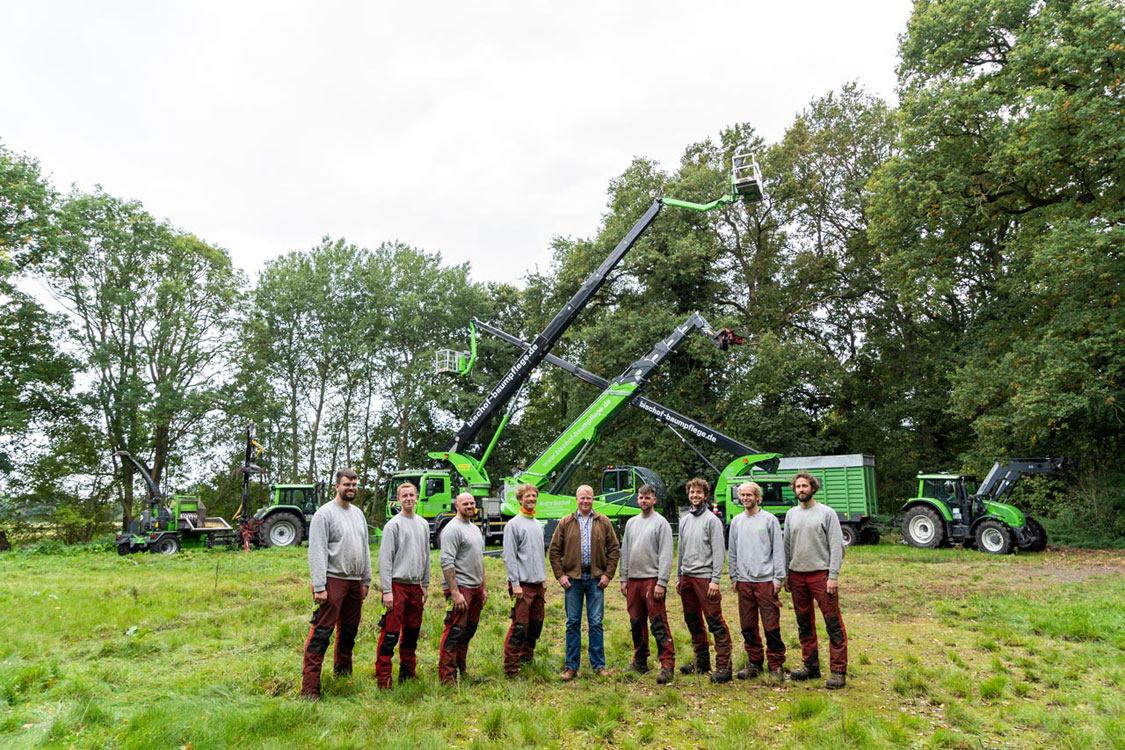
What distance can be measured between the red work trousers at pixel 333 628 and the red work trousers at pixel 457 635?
730 millimetres

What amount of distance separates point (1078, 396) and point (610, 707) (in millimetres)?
14146

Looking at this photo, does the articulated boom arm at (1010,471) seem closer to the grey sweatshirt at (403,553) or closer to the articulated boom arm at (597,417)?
the articulated boom arm at (597,417)

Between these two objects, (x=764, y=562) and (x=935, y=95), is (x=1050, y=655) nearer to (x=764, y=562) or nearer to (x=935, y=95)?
(x=764, y=562)

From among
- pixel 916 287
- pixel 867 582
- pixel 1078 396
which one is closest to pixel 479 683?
pixel 867 582

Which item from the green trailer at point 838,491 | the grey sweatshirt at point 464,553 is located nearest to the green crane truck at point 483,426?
the green trailer at point 838,491

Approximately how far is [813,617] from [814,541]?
644 millimetres

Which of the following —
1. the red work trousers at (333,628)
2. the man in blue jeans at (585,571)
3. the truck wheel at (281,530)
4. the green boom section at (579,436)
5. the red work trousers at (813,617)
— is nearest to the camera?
the red work trousers at (333,628)

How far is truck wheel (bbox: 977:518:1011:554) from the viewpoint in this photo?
14.5 metres

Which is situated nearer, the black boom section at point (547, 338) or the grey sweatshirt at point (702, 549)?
the grey sweatshirt at point (702, 549)

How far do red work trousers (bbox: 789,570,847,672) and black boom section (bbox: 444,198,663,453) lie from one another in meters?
11.2

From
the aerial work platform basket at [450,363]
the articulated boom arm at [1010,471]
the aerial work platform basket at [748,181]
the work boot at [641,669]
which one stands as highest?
the aerial work platform basket at [748,181]

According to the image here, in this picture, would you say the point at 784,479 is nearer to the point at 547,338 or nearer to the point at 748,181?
the point at 547,338

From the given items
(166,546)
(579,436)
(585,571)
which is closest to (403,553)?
(585,571)

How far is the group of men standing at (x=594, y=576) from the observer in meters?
5.24
